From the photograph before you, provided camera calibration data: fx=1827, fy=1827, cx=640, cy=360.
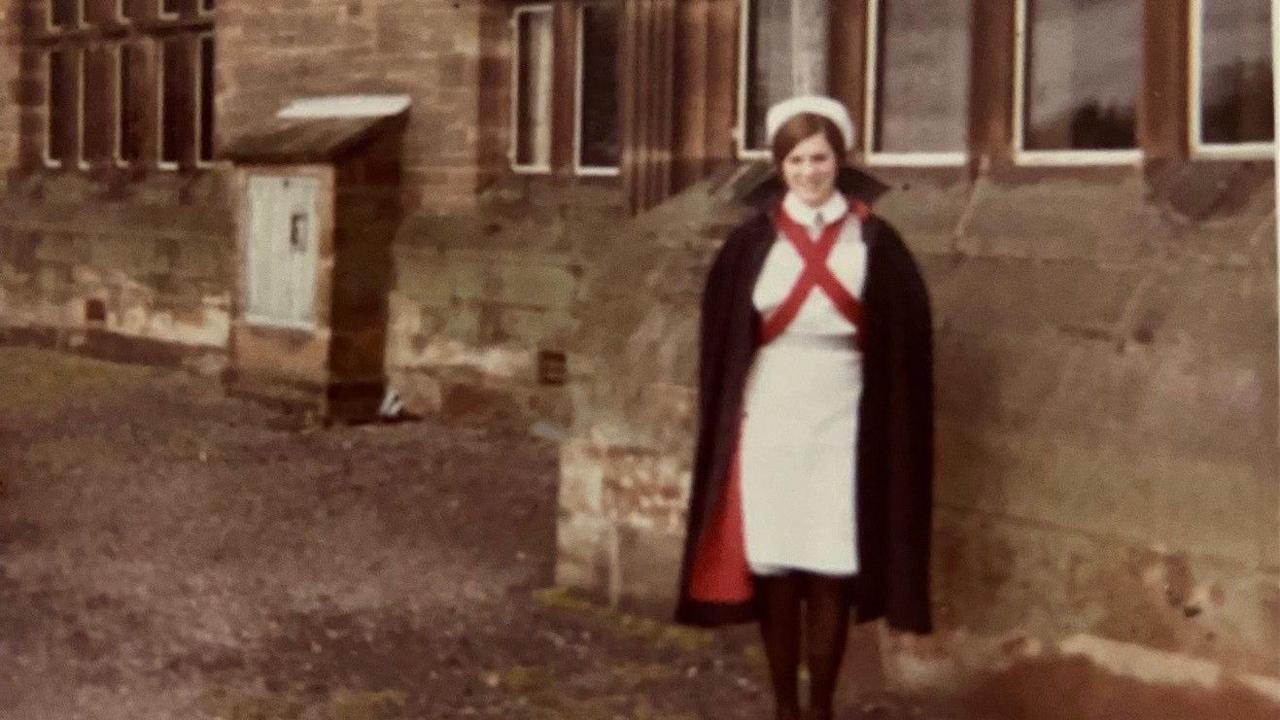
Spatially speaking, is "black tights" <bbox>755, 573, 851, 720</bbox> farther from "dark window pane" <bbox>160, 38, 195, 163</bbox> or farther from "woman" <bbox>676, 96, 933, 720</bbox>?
"dark window pane" <bbox>160, 38, 195, 163</bbox>

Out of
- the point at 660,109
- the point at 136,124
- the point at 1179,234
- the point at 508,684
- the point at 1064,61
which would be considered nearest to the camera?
the point at 1179,234

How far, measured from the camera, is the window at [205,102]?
1381 cm

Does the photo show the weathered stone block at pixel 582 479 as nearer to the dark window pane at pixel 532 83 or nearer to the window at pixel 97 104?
the dark window pane at pixel 532 83

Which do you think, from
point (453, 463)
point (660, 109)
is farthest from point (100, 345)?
point (660, 109)

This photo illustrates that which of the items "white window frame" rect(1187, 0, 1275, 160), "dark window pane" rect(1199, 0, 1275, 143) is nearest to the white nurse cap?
"white window frame" rect(1187, 0, 1275, 160)

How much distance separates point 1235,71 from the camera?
18.8ft

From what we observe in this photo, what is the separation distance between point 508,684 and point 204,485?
381 cm

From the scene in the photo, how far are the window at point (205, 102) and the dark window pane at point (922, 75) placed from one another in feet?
26.1

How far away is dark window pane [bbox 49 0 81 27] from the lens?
15227 mm

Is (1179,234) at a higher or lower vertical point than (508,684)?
higher

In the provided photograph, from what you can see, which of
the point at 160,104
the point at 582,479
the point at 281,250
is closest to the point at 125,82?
the point at 160,104

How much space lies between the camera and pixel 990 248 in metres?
5.62

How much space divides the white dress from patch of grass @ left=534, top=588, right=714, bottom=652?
1342 mm

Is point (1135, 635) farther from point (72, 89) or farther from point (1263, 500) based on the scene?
point (72, 89)
